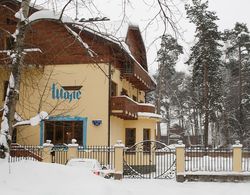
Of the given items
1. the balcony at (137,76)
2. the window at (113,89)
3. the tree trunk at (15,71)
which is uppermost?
the balcony at (137,76)

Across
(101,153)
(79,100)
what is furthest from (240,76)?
(101,153)

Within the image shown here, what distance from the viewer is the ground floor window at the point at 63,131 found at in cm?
2548

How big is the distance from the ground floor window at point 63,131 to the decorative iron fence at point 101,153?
88.5 inches

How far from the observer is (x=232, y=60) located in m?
55.0

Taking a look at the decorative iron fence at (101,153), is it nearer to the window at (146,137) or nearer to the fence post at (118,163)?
the fence post at (118,163)

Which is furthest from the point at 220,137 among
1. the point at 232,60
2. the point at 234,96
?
the point at 232,60

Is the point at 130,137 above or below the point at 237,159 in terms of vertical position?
above

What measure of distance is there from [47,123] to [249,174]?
11.4 metres

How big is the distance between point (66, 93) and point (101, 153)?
4.51 meters

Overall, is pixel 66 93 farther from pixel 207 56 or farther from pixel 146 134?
pixel 207 56

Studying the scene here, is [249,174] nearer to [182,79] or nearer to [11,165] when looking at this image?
[11,165]

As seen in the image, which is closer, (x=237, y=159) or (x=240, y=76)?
(x=237, y=159)

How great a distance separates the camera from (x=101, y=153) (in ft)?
75.9

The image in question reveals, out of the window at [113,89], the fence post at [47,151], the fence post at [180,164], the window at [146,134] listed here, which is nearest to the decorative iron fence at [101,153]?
the fence post at [47,151]
